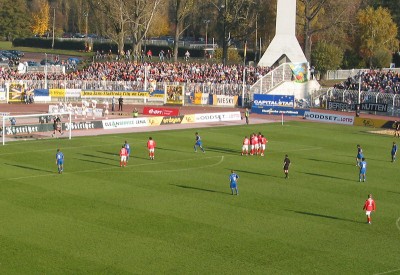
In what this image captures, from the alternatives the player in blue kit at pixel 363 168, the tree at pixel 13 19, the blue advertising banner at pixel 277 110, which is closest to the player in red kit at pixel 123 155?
the player in blue kit at pixel 363 168

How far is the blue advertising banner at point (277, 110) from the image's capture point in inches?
3039

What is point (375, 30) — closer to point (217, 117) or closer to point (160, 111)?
point (217, 117)

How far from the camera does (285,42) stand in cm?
9331

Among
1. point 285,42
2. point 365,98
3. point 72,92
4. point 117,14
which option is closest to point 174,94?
point 72,92

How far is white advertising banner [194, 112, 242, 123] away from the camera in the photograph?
69.2 m

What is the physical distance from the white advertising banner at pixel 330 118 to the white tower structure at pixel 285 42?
64.7ft

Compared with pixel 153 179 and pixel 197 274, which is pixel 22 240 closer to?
pixel 197 274

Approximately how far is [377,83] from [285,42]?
14245mm

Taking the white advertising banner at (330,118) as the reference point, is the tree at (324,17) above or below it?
above

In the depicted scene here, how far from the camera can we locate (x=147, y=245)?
28188mm

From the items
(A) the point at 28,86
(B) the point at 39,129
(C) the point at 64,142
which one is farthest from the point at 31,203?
(A) the point at 28,86

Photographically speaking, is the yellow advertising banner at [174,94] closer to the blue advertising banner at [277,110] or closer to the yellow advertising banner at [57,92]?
the blue advertising banner at [277,110]

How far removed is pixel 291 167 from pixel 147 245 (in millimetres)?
19893

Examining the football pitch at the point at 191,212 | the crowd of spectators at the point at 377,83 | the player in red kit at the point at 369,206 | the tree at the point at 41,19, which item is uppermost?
the tree at the point at 41,19
